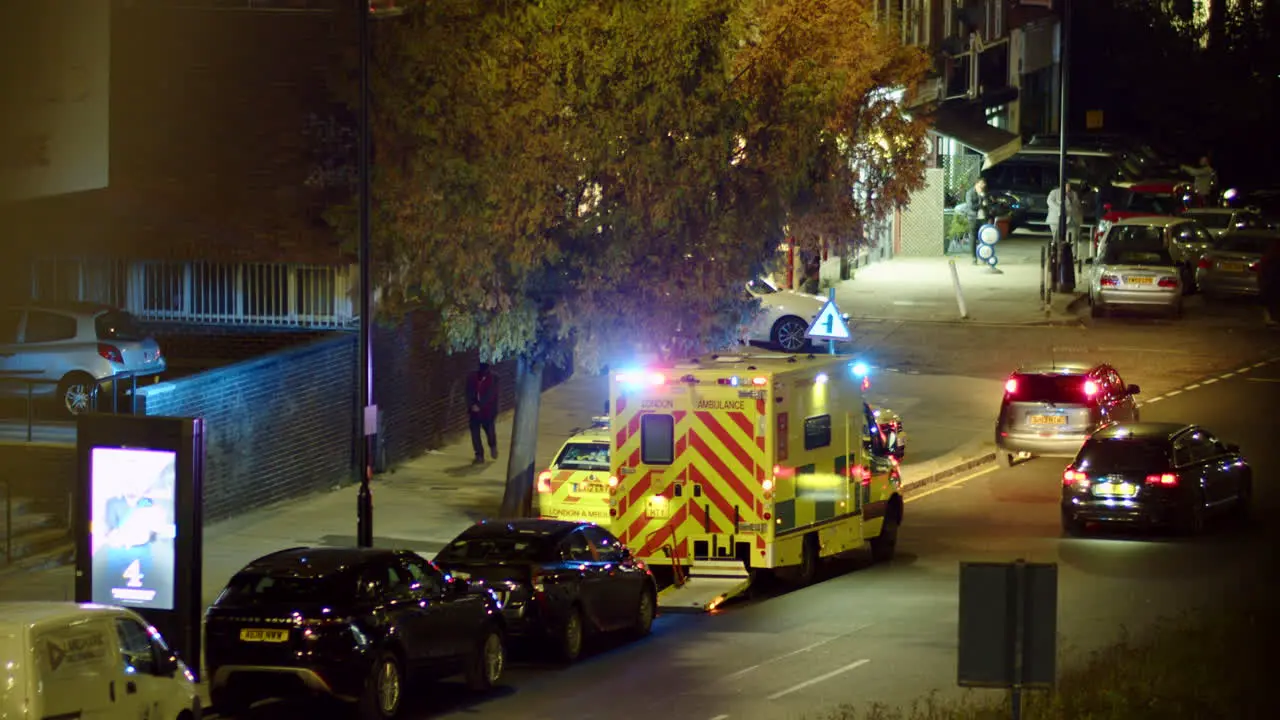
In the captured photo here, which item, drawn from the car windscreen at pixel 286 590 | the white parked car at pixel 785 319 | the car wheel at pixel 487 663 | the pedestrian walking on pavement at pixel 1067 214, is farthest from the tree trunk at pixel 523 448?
the pedestrian walking on pavement at pixel 1067 214

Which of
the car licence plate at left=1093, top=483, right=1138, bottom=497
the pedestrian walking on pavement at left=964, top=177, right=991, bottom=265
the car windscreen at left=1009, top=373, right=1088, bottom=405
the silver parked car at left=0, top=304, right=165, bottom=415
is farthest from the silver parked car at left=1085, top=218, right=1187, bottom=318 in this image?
the silver parked car at left=0, top=304, right=165, bottom=415

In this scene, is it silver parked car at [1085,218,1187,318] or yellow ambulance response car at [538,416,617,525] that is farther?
silver parked car at [1085,218,1187,318]

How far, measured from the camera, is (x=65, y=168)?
34125 millimetres

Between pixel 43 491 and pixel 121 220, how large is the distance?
10.4 m

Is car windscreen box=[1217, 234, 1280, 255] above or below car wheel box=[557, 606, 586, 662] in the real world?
above

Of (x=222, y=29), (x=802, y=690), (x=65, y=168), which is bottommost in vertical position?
(x=802, y=690)

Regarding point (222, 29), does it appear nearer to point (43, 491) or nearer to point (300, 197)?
point (300, 197)

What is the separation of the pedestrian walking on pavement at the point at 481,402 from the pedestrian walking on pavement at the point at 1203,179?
41726mm

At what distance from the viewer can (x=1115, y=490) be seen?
2656 centimetres

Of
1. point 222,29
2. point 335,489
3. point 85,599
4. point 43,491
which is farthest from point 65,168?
point 85,599

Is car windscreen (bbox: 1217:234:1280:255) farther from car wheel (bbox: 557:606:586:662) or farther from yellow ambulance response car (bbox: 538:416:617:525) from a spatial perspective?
car wheel (bbox: 557:606:586:662)

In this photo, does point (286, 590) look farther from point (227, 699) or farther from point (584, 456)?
point (584, 456)

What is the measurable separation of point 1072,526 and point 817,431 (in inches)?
188

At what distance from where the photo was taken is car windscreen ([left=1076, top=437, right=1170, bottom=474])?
1041 inches
